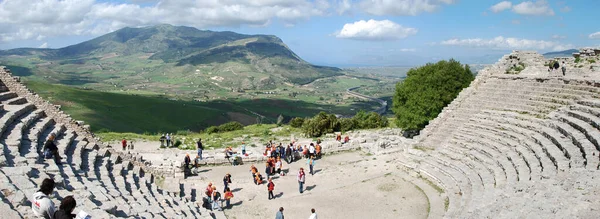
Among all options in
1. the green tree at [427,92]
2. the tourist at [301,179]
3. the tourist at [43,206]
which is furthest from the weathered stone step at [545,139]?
the tourist at [43,206]

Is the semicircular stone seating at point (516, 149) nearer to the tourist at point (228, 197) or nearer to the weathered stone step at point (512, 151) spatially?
the weathered stone step at point (512, 151)

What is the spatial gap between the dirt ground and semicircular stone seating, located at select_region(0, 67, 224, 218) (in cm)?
263

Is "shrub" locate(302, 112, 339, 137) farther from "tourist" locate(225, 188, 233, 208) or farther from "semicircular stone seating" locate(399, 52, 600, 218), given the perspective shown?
"tourist" locate(225, 188, 233, 208)

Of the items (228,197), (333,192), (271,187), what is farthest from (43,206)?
(333,192)

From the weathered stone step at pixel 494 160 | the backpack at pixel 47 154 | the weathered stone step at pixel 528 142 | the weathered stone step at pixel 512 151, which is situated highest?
the backpack at pixel 47 154

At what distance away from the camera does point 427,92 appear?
1300 inches

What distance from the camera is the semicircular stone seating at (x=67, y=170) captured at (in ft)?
34.8

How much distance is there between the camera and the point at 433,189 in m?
20.2

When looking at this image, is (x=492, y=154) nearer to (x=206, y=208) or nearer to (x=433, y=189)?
(x=433, y=189)

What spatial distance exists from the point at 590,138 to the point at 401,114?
18715 mm

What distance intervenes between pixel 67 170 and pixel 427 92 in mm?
26855

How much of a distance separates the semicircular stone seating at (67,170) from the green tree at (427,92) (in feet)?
66.5

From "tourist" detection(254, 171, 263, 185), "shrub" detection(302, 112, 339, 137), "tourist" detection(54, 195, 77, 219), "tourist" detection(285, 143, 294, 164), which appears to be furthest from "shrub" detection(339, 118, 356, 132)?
"tourist" detection(54, 195, 77, 219)

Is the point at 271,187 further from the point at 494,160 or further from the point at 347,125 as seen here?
the point at 347,125
